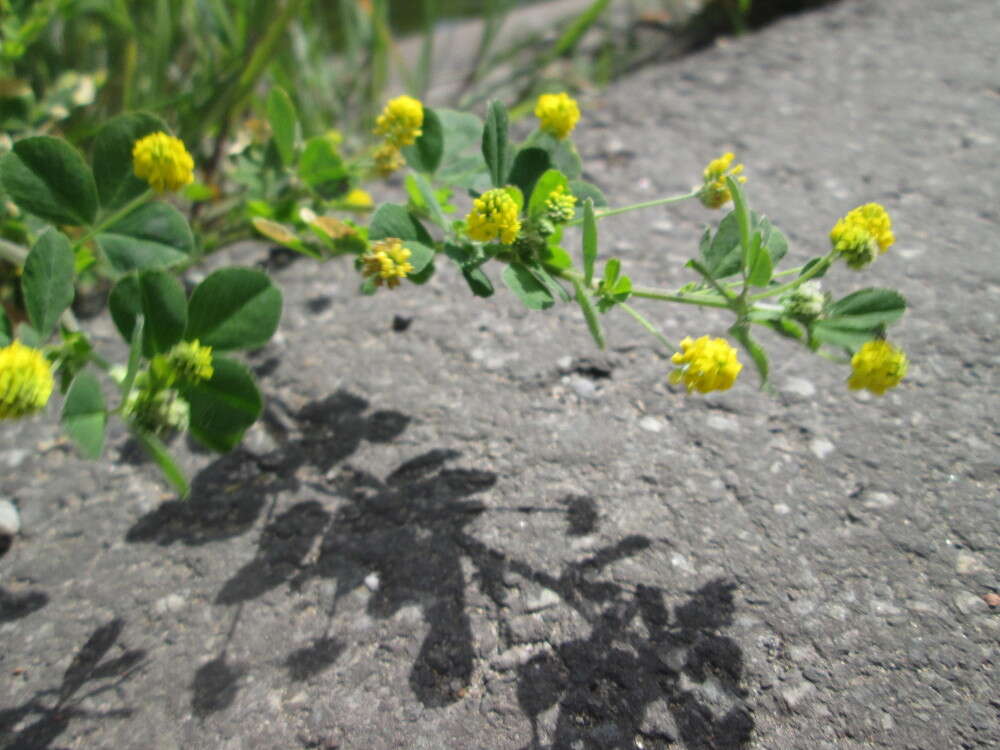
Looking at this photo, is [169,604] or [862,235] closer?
[862,235]

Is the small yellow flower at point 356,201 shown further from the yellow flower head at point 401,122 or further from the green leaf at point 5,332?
the green leaf at point 5,332

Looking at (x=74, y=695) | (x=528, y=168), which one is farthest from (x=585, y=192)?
(x=74, y=695)

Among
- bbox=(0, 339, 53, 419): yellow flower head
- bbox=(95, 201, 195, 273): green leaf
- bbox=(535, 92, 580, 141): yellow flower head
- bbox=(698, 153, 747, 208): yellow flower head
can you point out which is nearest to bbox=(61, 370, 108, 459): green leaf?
bbox=(0, 339, 53, 419): yellow flower head

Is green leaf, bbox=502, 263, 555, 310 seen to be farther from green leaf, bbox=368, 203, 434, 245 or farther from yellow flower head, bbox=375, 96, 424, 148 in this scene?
yellow flower head, bbox=375, 96, 424, 148

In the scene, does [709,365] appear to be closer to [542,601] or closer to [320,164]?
[542,601]

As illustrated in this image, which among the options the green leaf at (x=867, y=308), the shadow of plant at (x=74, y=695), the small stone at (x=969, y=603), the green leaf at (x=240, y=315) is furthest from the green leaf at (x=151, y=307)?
the small stone at (x=969, y=603)

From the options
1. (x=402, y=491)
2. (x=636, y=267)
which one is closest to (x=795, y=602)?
(x=402, y=491)
